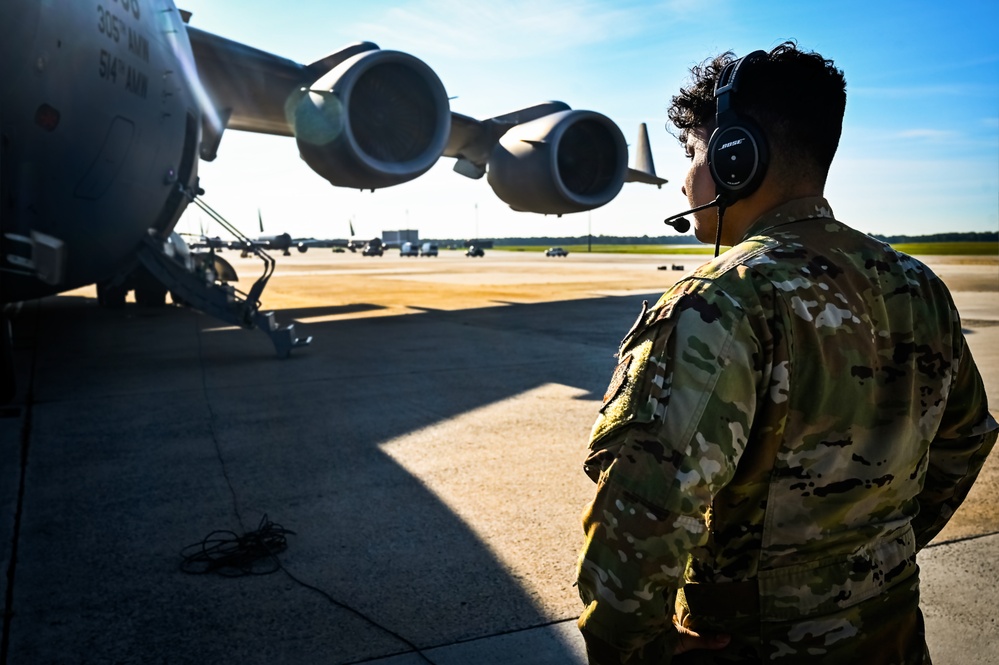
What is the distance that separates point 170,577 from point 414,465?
181 centimetres

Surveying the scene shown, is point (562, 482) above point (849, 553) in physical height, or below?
below

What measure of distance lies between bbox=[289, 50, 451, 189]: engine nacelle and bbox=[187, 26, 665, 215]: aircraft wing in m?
0.01

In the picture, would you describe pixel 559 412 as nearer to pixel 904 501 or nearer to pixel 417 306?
pixel 904 501

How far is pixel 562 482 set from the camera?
4.72m

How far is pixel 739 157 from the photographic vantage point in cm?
148

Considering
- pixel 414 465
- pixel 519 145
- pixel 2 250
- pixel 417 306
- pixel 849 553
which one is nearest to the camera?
pixel 849 553

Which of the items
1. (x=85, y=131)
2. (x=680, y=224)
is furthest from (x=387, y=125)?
(x=680, y=224)

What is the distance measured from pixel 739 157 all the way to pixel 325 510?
3.38 meters

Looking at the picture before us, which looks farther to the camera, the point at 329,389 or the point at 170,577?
the point at 329,389

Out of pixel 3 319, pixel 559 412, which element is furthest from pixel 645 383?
pixel 3 319

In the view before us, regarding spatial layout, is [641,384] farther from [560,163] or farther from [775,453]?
[560,163]

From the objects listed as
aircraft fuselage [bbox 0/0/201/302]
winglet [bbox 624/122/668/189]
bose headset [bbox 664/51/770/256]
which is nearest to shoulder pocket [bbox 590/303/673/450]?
bose headset [bbox 664/51/770/256]

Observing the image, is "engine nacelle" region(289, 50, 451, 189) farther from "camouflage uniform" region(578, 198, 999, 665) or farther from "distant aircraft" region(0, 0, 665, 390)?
"camouflage uniform" region(578, 198, 999, 665)

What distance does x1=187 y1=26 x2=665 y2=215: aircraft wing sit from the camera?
1080cm
